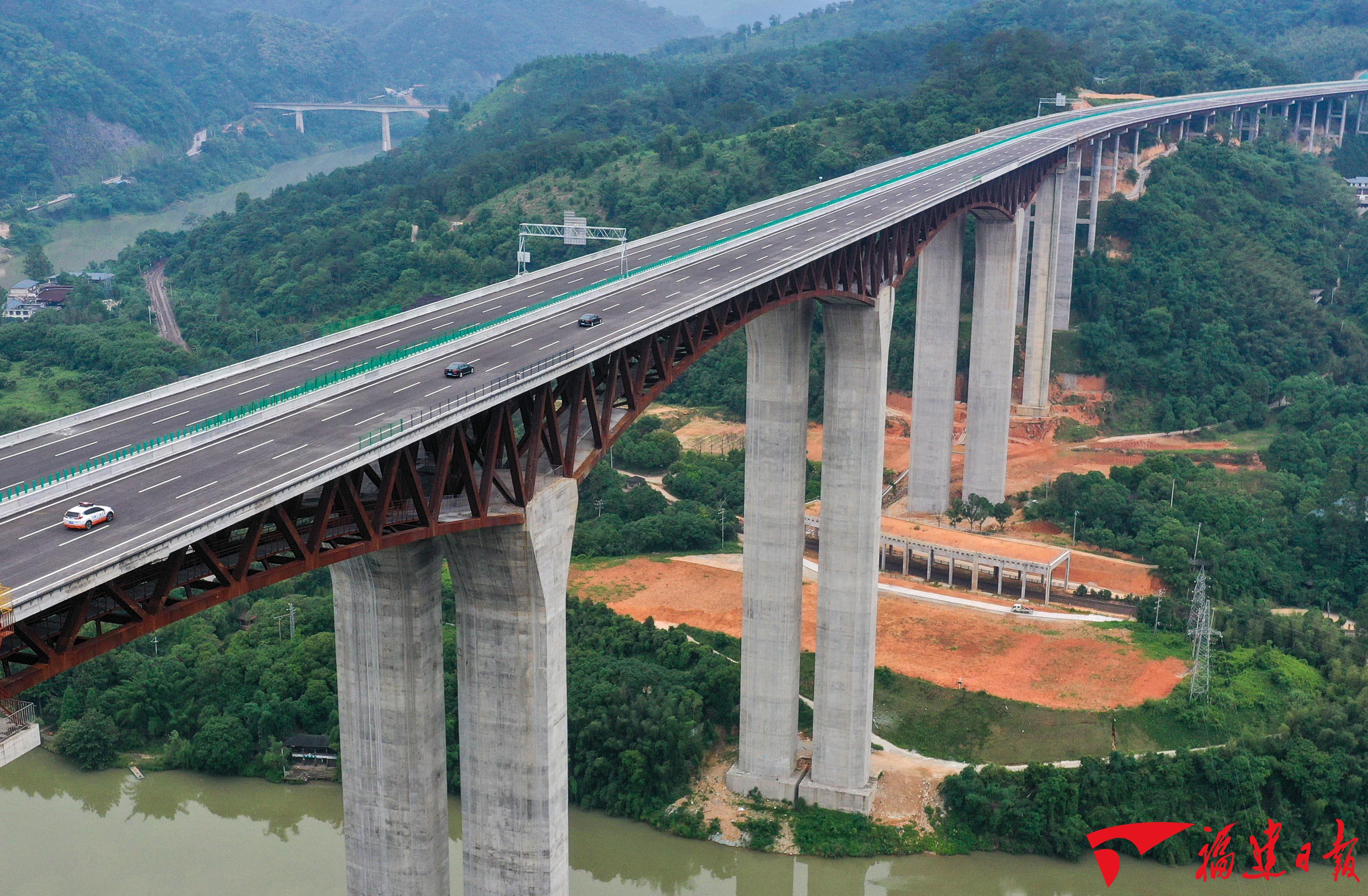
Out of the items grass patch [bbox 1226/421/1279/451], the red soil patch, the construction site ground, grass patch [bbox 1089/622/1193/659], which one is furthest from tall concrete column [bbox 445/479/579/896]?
grass patch [bbox 1226/421/1279/451]

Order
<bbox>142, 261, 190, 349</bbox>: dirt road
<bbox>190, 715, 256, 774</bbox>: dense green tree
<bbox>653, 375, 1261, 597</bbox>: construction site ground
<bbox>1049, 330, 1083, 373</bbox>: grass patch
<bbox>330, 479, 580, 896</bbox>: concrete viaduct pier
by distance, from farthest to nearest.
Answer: <bbox>142, 261, 190, 349</bbox>: dirt road → <bbox>1049, 330, 1083, 373</bbox>: grass patch → <bbox>653, 375, 1261, 597</bbox>: construction site ground → <bbox>190, 715, 256, 774</bbox>: dense green tree → <bbox>330, 479, 580, 896</bbox>: concrete viaduct pier

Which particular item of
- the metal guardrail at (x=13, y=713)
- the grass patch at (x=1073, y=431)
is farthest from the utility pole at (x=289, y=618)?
the grass patch at (x=1073, y=431)

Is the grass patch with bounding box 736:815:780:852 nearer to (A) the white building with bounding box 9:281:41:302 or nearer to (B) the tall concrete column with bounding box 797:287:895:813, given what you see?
(B) the tall concrete column with bounding box 797:287:895:813

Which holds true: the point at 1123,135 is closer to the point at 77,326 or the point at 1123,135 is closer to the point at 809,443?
the point at 809,443

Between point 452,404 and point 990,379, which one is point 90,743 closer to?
point 452,404

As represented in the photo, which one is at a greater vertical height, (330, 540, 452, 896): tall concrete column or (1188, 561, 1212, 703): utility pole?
(330, 540, 452, 896): tall concrete column

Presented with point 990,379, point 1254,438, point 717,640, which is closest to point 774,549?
point 717,640
